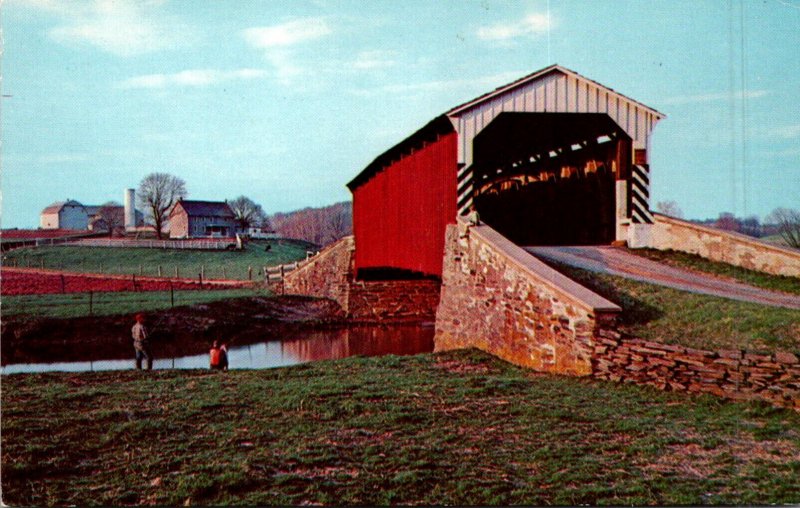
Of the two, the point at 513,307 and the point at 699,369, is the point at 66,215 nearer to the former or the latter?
the point at 513,307

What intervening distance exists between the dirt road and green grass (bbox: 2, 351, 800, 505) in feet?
11.3

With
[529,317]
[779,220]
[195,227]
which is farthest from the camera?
[195,227]

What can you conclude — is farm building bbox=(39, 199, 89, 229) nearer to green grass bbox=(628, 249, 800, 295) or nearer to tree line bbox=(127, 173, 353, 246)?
tree line bbox=(127, 173, 353, 246)

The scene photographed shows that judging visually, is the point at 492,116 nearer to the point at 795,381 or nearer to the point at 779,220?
the point at 795,381

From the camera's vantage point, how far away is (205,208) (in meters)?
77.9

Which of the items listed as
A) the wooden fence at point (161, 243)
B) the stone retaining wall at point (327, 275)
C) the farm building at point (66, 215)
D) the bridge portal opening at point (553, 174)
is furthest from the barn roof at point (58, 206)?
the bridge portal opening at point (553, 174)

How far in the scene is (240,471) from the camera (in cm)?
576

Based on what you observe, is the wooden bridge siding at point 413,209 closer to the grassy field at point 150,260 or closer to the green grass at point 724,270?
the green grass at point 724,270

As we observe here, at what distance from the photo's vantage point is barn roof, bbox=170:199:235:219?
76.1 meters

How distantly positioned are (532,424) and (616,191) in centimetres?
1019

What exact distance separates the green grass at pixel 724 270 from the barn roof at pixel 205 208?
219 feet

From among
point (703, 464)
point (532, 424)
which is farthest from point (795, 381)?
point (532, 424)

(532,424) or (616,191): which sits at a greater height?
(616,191)

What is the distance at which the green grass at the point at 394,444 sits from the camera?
5.38 m
